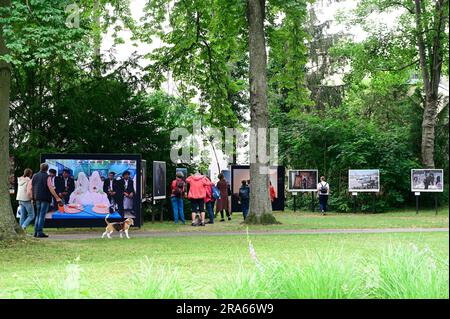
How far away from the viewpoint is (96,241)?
63.3 ft

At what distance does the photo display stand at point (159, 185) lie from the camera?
2834cm

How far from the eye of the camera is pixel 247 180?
112ft

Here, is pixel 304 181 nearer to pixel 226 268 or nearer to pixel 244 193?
pixel 244 193

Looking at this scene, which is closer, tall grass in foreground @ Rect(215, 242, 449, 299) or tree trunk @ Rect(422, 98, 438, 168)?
tall grass in foreground @ Rect(215, 242, 449, 299)

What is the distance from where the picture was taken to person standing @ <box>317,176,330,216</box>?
37125mm

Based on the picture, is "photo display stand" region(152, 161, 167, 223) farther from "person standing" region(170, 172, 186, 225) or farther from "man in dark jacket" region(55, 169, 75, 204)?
"man in dark jacket" region(55, 169, 75, 204)

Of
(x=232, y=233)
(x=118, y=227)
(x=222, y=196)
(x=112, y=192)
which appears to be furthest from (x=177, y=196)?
(x=118, y=227)

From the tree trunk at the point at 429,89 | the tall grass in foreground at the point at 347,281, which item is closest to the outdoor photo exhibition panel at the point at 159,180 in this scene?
the tree trunk at the point at 429,89

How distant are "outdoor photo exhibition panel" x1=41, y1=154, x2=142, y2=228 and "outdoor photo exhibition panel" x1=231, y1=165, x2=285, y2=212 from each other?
432 inches

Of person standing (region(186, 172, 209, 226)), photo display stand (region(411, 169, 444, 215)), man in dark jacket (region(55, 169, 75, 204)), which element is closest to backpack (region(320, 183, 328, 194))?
photo display stand (region(411, 169, 444, 215))
